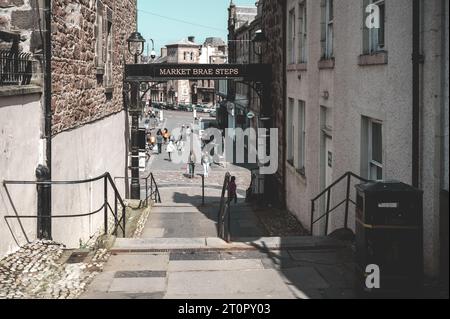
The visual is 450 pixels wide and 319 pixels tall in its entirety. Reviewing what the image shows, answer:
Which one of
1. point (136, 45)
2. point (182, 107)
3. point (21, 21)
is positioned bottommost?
point (21, 21)

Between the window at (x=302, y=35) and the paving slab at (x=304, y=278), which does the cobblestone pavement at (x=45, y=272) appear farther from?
the window at (x=302, y=35)

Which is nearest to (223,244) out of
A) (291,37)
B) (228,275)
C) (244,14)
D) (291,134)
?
(228,275)

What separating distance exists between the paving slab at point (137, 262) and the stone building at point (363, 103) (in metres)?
3.38

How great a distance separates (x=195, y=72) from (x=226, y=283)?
13770 millimetres

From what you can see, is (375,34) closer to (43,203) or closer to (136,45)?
(43,203)

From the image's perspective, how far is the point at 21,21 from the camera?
34.1 feet

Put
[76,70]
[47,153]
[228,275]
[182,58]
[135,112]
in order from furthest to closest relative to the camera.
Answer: [182,58]
[135,112]
[76,70]
[47,153]
[228,275]

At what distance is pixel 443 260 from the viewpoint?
609 centimetres

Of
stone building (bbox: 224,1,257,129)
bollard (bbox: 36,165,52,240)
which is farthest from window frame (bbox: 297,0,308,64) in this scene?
stone building (bbox: 224,1,257,129)

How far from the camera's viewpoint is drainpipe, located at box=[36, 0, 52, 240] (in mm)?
10320

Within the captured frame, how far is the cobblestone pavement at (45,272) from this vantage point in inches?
286

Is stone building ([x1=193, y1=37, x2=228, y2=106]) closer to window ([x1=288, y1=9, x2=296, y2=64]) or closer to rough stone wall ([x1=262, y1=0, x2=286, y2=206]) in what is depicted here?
rough stone wall ([x1=262, y1=0, x2=286, y2=206])

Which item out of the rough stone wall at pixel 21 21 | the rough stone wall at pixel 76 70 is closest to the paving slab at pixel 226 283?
the rough stone wall at pixel 76 70

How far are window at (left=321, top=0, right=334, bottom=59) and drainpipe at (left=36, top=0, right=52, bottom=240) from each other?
561cm
